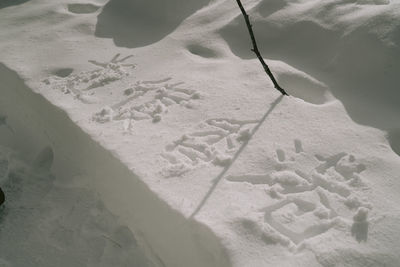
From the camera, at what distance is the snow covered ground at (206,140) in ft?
3.85

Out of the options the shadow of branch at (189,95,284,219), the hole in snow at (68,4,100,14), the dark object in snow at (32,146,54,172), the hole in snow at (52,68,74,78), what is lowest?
the dark object in snow at (32,146,54,172)

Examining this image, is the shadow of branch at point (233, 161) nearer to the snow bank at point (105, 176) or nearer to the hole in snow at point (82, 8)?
the snow bank at point (105, 176)

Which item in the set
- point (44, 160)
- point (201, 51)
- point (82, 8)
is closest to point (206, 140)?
point (201, 51)

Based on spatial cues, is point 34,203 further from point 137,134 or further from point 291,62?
point 291,62

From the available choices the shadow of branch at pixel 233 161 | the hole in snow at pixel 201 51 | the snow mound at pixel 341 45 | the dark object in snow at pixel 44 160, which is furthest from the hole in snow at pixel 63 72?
the shadow of branch at pixel 233 161

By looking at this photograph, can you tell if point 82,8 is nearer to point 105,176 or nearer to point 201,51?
point 201,51

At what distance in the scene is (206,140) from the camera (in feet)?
4.80

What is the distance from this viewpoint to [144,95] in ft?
5.60

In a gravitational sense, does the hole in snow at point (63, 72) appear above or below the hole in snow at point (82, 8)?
below

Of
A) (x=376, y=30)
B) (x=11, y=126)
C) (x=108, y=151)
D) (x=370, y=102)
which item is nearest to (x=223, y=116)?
(x=108, y=151)

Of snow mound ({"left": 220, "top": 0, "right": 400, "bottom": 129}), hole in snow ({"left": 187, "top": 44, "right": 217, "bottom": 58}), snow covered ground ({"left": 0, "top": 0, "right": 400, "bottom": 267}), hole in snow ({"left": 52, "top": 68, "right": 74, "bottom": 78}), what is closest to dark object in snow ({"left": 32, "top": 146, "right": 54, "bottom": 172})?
snow covered ground ({"left": 0, "top": 0, "right": 400, "bottom": 267})

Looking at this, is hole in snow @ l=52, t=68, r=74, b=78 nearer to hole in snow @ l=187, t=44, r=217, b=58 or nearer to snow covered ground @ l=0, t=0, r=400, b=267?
snow covered ground @ l=0, t=0, r=400, b=267

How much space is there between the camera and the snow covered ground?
117 centimetres

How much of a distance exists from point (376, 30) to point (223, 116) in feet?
2.64
